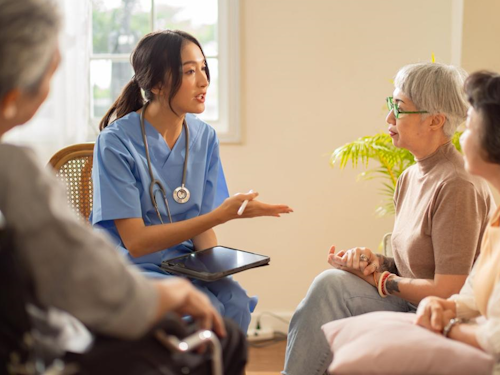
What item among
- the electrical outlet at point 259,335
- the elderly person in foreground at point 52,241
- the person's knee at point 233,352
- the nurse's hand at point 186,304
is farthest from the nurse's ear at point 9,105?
the electrical outlet at point 259,335

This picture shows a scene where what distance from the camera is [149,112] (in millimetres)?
2242

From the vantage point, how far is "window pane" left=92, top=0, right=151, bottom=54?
3.25 metres

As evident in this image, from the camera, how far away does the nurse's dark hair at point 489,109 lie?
1.47 meters

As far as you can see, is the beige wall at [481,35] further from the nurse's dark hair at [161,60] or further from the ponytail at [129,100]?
the ponytail at [129,100]

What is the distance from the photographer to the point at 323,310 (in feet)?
6.57

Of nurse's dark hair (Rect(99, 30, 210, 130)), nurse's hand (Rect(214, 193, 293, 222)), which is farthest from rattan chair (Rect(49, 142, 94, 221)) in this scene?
nurse's hand (Rect(214, 193, 293, 222))

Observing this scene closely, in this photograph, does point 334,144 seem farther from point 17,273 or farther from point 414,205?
point 17,273

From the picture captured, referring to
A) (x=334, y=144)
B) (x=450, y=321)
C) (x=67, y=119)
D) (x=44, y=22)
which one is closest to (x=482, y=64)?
(x=334, y=144)

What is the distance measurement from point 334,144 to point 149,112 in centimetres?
121

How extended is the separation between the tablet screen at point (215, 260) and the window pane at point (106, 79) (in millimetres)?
1505

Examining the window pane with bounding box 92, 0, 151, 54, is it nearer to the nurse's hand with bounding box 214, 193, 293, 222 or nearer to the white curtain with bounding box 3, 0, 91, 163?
the white curtain with bounding box 3, 0, 91, 163

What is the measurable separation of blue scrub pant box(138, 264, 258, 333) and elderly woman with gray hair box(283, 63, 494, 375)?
0.55 feet

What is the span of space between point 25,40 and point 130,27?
7.59 ft

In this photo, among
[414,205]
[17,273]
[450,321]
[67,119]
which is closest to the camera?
[17,273]
